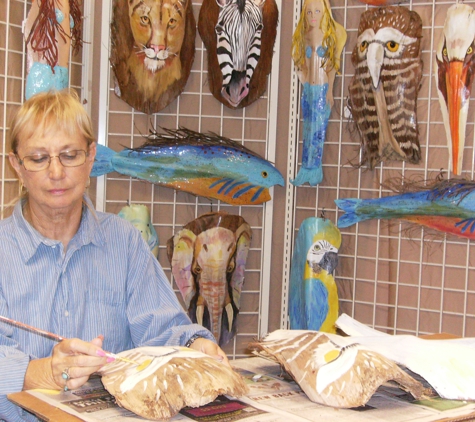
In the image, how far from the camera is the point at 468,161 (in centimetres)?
264

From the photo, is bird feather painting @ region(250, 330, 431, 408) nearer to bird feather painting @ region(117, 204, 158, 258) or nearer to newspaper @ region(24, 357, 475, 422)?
newspaper @ region(24, 357, 475, 422)

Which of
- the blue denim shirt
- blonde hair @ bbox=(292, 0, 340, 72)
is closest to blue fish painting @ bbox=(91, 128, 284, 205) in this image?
blonde hair @ bbox=(292, 0, 340, 72)

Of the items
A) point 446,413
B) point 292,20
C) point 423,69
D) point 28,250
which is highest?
point 292,20

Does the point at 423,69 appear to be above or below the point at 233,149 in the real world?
above

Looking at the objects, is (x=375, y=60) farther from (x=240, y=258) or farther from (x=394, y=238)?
(x=240, y=258)

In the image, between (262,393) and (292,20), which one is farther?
(292,20)

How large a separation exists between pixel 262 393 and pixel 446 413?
→ 1.15 ft

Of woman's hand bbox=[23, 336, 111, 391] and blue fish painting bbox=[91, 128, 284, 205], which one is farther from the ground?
blue fish painting bbox=[91, 128, 284, 205]

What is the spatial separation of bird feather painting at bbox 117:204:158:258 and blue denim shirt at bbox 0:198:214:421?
3.11 feet

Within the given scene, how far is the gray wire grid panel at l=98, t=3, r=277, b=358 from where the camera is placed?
9.61 ft

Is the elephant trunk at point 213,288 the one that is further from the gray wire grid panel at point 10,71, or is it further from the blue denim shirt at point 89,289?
the blue denim shirt at point 89,289

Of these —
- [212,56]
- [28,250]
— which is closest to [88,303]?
[28,250]

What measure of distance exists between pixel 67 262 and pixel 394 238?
157 cm

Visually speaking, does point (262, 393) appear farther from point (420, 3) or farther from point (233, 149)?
point (420, 3)
